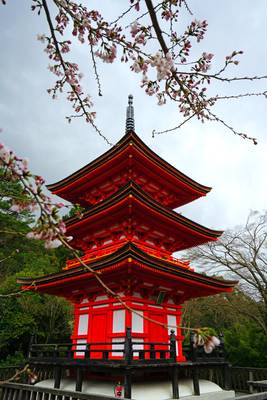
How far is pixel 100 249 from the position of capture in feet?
37.9

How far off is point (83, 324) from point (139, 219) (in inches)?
169

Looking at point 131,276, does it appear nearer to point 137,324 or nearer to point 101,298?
point 137,324

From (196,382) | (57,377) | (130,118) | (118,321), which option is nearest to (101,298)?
(118,321)

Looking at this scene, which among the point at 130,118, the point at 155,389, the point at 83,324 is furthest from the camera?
the point at 130,118

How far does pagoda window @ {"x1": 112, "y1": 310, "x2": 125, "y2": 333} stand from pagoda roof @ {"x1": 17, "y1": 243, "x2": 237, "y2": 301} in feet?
2.94

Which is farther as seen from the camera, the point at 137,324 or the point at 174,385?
the point at 137,324

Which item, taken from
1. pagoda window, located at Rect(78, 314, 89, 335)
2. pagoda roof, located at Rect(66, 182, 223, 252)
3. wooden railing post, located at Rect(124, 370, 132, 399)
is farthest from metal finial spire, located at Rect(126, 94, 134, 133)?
wooden railing post, located at Rect(124, 370, 132, 399)

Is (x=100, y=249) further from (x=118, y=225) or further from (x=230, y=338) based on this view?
(x=230, y=338)

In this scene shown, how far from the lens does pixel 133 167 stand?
473 inches

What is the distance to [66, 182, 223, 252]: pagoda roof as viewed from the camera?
32.5 feet

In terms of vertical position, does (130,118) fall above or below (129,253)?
above

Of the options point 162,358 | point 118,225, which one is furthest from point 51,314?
point 162,358

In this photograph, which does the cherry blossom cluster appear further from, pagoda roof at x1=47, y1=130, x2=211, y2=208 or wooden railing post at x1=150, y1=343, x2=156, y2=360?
pagoda roof at x1=47, y1=130, x2=211, y2=208

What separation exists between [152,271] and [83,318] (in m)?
3.77
